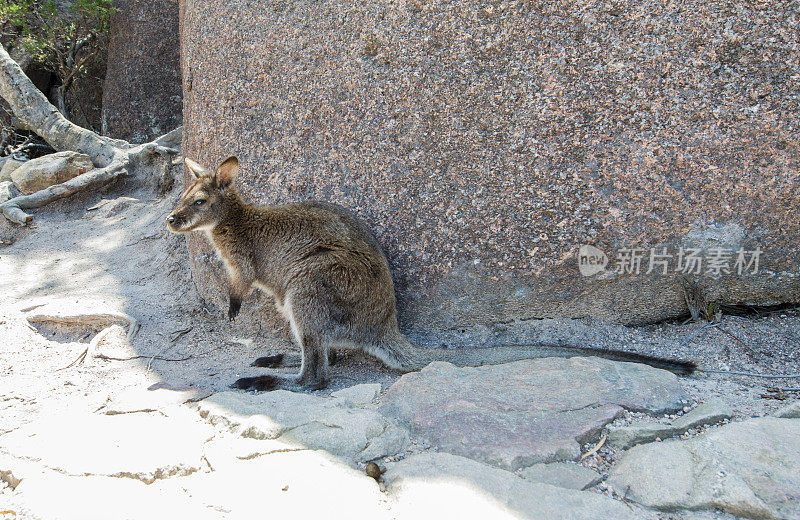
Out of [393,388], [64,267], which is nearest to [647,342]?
[393,388]

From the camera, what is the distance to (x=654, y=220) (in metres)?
3.23

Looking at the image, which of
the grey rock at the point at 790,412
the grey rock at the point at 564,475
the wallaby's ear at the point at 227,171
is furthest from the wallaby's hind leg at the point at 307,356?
the grey rock at the point at 790,412

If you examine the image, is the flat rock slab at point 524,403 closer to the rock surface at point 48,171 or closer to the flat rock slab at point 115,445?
the flat rock slab at point 115,445

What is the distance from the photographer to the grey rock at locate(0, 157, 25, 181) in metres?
7.16

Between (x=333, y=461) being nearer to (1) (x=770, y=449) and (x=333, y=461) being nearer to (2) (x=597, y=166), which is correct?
(1) (x=770, y=449)

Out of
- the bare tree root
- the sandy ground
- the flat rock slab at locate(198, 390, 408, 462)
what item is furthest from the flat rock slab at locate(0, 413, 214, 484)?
the bare tree root

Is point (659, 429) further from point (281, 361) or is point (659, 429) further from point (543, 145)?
point (281, 361)

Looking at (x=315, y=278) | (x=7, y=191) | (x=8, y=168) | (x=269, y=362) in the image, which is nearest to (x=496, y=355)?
(x=315, y=278)

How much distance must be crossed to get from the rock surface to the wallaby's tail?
17.7 ft

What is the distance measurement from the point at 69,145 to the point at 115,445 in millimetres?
6287

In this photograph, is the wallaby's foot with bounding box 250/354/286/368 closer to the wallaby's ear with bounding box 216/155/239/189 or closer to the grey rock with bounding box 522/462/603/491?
the wallaby's ear with bounding box 216/155/239/189

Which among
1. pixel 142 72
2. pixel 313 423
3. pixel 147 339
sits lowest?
pixel 147 339

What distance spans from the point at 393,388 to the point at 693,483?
1.35 meters

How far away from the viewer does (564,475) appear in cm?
206
